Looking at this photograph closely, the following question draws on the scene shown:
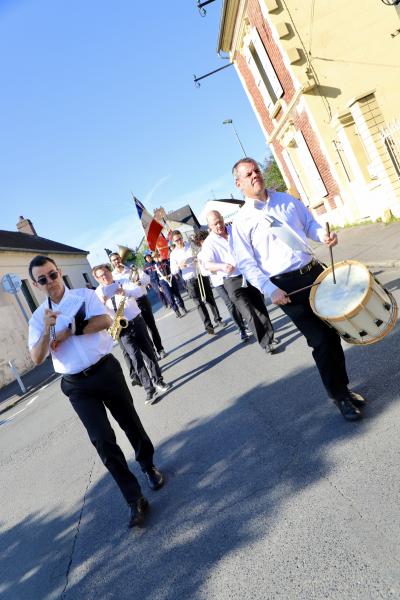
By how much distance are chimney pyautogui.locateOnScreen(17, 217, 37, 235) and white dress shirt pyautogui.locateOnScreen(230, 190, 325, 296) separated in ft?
144

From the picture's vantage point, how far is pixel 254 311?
6785mm

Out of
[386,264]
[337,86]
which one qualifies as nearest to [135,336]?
[386,264]

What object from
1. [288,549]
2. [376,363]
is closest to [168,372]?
[376,363]

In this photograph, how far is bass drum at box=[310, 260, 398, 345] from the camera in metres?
3.32

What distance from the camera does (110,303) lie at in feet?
23.8

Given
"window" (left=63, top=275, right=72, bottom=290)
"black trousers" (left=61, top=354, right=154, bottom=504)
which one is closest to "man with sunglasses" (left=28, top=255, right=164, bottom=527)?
"black trousers" (left=61, top=354, right=154, bottom=504)

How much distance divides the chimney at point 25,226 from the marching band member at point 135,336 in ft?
132

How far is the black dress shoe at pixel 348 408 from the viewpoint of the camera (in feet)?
12.2

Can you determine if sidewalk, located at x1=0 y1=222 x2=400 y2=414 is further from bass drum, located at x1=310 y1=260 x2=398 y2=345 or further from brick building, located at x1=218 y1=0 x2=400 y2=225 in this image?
bass drum, located at x1=310 y1=260 x2=398 y2=345

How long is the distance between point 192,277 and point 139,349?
3622 mm

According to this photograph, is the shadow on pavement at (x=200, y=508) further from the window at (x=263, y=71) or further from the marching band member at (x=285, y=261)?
the window at (x=263, y=71)

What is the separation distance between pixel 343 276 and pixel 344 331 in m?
0.40

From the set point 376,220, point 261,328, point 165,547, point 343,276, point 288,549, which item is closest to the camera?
point 288,549

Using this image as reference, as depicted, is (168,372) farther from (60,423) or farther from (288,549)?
Answer: (288,549)
